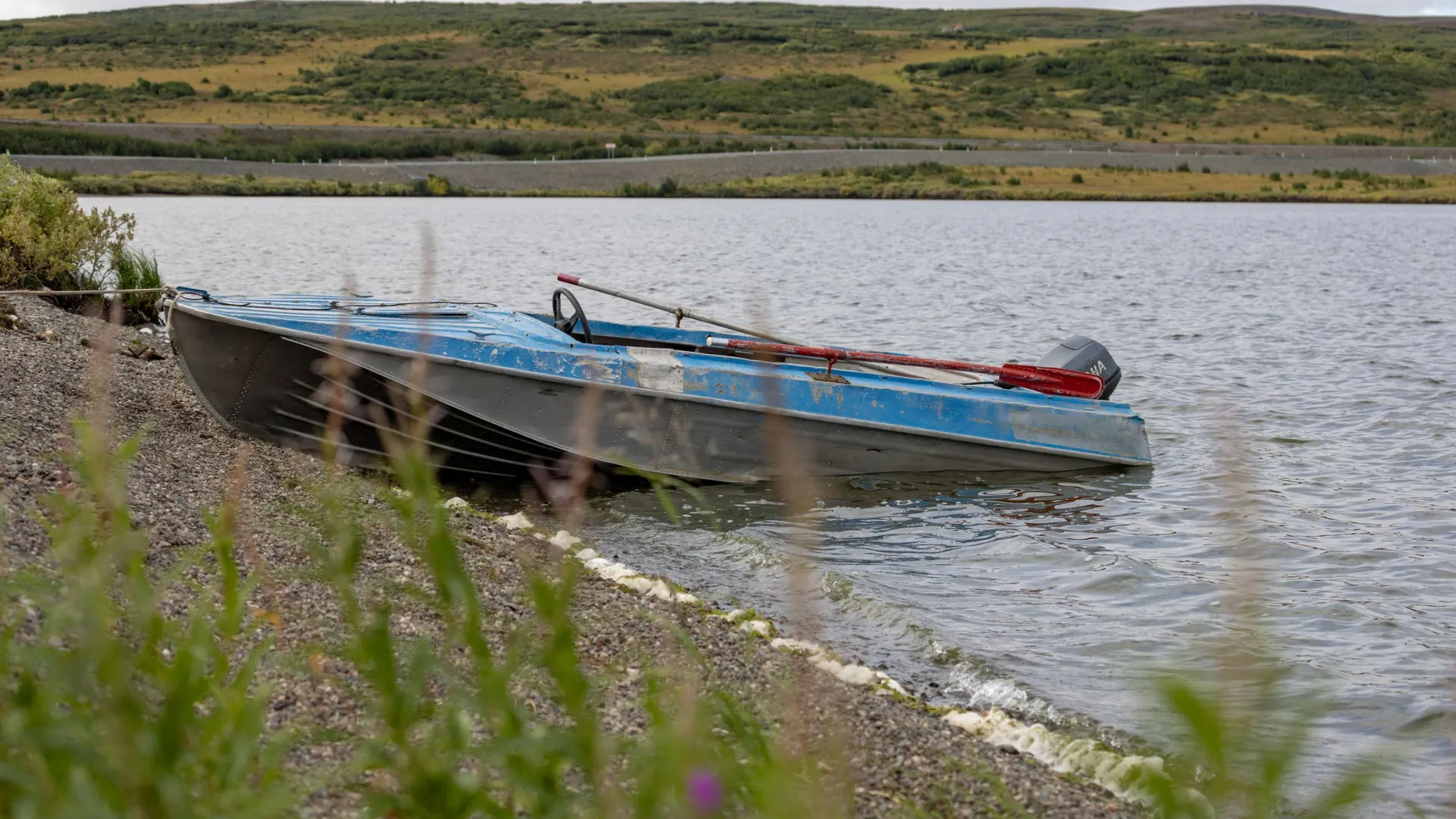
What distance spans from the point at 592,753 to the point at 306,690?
7.85ft

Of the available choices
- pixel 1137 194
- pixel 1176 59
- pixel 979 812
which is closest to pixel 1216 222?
pixel 1137 194

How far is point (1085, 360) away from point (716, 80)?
107m

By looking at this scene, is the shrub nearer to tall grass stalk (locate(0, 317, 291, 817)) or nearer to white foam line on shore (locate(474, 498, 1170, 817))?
white foam line on shore (locate(474, 498, 1170, 817))

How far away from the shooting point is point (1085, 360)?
11.8 metres

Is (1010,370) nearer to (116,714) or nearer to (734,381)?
(734,381)

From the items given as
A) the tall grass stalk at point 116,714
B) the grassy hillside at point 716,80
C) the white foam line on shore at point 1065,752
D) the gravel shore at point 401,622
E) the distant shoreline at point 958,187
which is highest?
the grassy hillside at point 716,80

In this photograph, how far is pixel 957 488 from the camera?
11172 millimetres

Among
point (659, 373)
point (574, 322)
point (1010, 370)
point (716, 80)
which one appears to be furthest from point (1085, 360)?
point (716, 80)

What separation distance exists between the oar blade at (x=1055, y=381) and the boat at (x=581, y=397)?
0.01 metres

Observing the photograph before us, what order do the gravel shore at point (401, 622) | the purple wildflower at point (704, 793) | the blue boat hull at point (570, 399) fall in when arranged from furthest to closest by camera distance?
the blue boat hull at point (570, 399), the gravel shore at point (401, 622), the purple wildflower at point (704, 793)

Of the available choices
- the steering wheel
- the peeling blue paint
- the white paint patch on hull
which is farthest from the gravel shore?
the steering wheel

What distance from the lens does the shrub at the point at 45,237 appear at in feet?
49.7

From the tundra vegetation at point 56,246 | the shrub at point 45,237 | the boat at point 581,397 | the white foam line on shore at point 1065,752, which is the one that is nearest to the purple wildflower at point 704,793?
the white foam line on shore at point 1065,752

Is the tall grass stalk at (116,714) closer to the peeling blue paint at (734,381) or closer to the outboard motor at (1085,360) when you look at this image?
the peeling blue paint at (734,381)
